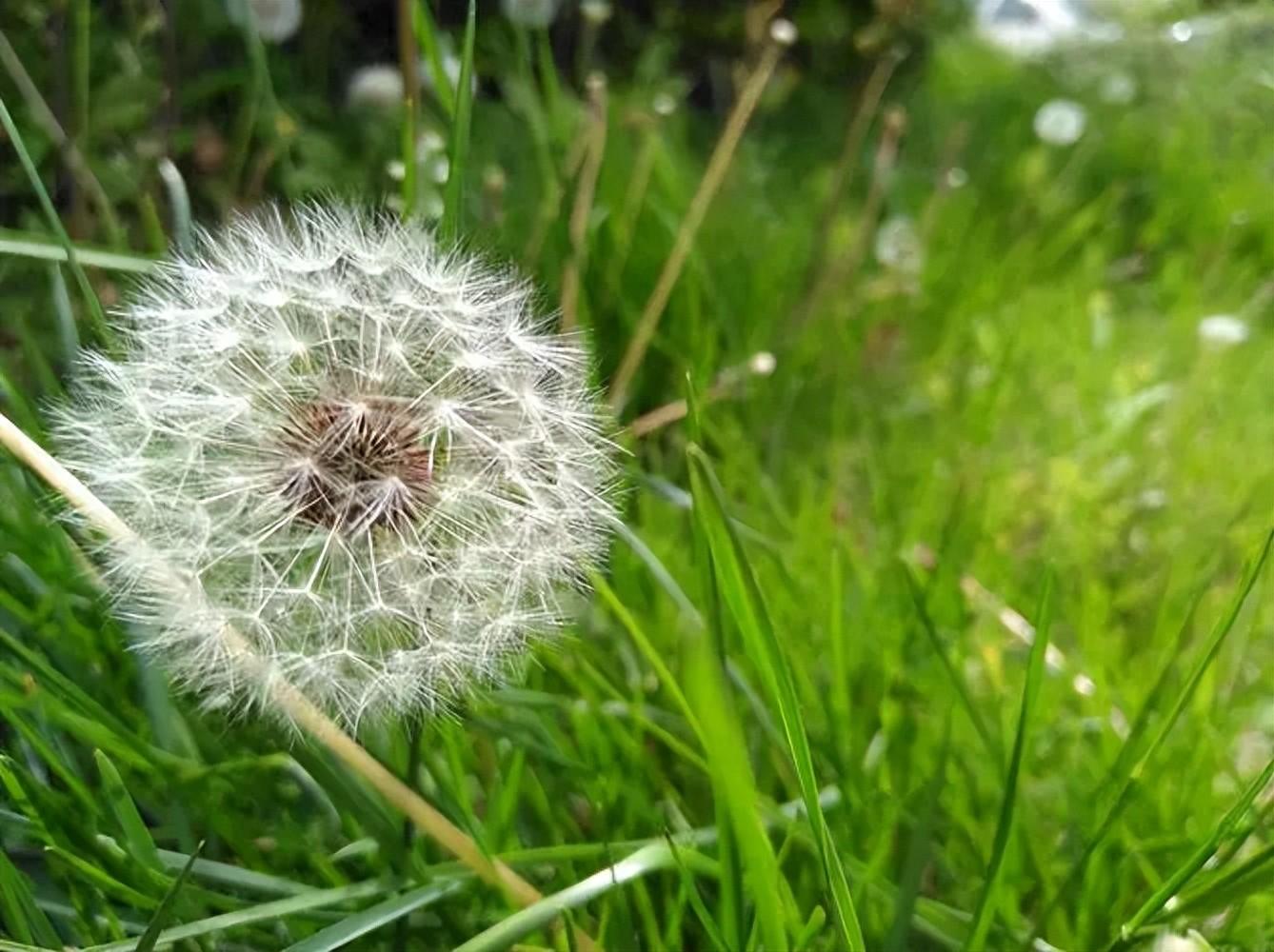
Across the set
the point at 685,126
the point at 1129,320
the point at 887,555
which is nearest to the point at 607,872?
the point at 887,555

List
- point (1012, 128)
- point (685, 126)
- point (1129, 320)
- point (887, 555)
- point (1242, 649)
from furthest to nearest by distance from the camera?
point (1012, 128), point (685, 126), point (1129, 320), point (887, 555), point (1242, 649)

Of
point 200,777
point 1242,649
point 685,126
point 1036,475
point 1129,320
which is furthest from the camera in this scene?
point 685,126

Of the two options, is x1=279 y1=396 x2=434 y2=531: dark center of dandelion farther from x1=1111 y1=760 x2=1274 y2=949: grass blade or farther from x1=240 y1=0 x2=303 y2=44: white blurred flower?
x1=240 y1=0 x2=303 y2=44: white blurred flower

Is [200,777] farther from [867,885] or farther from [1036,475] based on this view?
[1036,475]

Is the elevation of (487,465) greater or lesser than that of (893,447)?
greater

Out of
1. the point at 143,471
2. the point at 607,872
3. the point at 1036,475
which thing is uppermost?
the point at 143,471

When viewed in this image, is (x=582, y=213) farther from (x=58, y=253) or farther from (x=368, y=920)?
(x=368, y=920)
